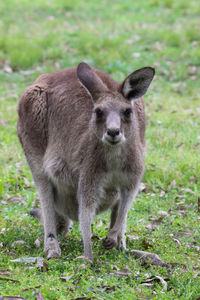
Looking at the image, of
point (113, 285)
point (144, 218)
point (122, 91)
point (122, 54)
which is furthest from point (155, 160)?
point (122, 54)

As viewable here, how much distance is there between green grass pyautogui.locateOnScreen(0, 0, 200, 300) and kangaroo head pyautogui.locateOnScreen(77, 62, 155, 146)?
3.35ft

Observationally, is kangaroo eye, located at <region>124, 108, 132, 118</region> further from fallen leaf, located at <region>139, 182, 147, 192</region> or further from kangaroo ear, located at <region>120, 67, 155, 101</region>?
fallen leaf, located at <region>139, 182, 147, 192</region>

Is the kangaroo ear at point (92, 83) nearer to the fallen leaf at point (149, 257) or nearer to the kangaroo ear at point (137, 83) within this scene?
the kangaroo ear at point (137, 83)

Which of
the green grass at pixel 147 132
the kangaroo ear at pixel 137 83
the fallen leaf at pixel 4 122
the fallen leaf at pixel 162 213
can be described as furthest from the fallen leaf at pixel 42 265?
the fallen leaf at pixel 4 122

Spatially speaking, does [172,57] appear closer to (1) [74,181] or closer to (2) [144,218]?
(2) [144,218]

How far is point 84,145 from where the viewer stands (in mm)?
4426

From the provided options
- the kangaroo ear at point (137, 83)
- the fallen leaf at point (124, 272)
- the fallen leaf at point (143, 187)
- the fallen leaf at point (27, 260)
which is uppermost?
the kangaroo ear at point (137, 83)

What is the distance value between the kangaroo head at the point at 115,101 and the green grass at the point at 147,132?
1.02 meters

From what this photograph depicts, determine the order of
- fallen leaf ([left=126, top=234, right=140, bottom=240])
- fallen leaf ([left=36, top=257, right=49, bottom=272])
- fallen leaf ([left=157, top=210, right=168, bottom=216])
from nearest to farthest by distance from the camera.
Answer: fallen leaf ([left=36, top=257, right=49, bottom=272]) < fallen leaf ([left=126, top=234, right=140, bottom=240]) < fallen leaf ([left=157, top=210, right=168, bottom=216])

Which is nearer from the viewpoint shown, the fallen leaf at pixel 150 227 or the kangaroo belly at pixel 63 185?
the kangaroo belly at pixel 63 185

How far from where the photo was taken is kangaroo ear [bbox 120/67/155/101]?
413 centimetres

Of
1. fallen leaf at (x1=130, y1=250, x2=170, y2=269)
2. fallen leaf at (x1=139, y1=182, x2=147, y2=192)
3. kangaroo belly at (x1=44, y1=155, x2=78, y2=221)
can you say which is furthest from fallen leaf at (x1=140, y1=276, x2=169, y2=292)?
fallen leaf at (x1=139, y1=182, x2=147, y2=192)

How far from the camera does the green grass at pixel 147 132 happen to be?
3.85 meters

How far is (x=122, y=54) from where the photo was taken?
10.7 metres
